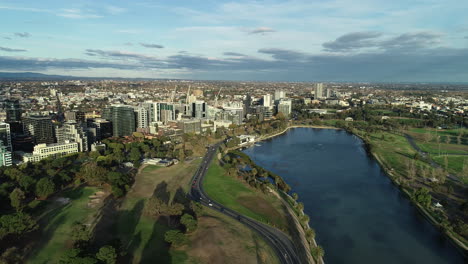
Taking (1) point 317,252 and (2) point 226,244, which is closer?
(1) point 317,252

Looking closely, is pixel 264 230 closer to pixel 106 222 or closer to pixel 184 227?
pixel 184 227

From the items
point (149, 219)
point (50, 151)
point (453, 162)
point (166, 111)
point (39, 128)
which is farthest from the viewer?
point (166, 111)

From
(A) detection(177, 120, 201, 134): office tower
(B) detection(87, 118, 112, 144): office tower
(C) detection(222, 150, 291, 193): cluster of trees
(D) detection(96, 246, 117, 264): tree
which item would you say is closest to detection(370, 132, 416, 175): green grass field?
(C) detection(222, 150, 291, 193): cluster of trees

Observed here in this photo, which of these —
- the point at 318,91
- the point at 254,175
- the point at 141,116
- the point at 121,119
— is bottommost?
the point at 254,175

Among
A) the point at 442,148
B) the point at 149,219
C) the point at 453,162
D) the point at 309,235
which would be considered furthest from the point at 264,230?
the point at 442,148

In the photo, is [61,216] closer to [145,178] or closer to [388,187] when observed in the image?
[145,178]

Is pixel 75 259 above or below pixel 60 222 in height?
above

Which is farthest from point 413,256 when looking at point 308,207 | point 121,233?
point 121,233
